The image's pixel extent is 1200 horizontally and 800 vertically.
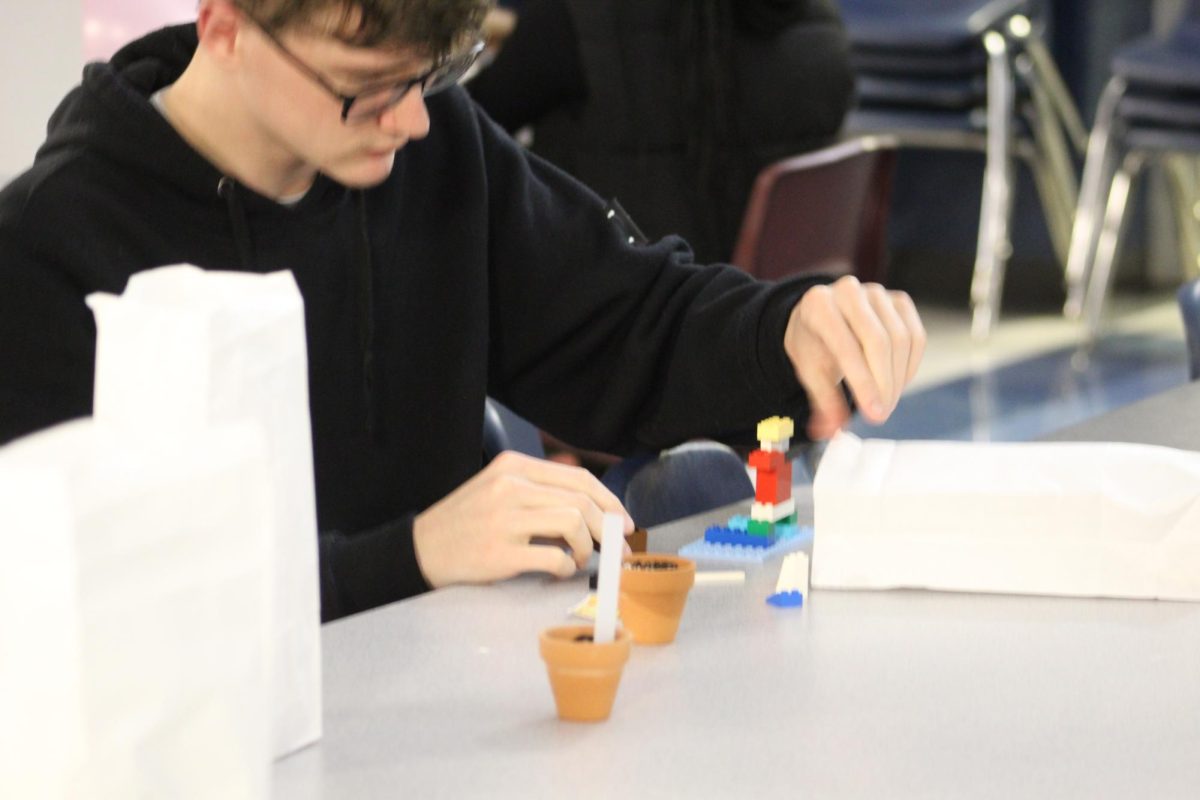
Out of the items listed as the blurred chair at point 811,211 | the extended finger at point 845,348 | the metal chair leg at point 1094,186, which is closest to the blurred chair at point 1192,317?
the blurred chair at point 811,211

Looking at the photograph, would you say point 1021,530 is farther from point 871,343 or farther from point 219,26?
point 219,26

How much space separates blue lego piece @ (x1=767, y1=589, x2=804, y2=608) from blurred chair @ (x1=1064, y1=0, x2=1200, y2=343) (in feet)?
12.5

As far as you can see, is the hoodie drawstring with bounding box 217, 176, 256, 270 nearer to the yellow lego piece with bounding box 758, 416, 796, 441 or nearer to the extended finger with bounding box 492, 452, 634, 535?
the extended finger with bounding box 492, 452, 634, 535

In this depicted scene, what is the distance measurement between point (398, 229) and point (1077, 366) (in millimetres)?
3487

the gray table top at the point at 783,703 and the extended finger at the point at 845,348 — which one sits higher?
the extended finger at the point at 845,348

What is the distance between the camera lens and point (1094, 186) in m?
4.84

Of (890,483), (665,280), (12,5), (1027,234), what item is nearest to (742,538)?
(890,483)

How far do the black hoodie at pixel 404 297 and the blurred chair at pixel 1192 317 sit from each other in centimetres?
73

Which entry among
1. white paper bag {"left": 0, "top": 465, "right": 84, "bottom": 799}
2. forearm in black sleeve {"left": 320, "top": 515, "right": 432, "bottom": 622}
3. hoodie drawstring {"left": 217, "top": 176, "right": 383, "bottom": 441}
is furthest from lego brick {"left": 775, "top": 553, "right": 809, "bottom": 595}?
white paper bag {"left": 0, "top": 465, "right": 84, "bottom": 799}

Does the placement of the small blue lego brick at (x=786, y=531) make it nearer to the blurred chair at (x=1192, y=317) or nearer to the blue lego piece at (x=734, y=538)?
the blue lego piece at (x=734, y=538)

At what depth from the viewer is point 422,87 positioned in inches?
52.1

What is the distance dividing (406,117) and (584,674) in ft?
1.92

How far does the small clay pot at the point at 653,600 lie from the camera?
999 mm

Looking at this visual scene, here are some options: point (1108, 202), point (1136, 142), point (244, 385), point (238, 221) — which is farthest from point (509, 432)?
point (1108, 202)
